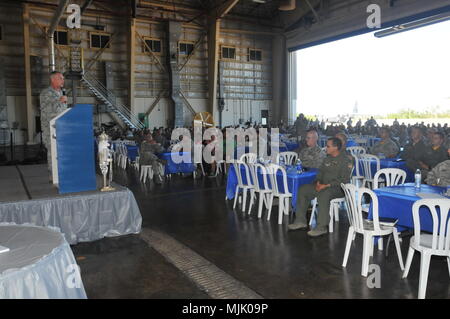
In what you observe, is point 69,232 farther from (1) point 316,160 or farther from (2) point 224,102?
(2) point 224,102

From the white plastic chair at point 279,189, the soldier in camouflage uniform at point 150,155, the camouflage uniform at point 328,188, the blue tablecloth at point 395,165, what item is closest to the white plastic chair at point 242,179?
the white plastic chair at point 279,189

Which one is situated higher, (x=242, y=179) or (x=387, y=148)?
(x=387, y=148)

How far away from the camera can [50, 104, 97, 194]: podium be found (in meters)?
4.19

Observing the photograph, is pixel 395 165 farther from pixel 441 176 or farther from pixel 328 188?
pixel 328 188

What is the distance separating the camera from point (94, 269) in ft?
11.7

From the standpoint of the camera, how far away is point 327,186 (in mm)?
4562

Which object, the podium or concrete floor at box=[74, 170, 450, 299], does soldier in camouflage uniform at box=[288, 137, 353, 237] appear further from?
the podium

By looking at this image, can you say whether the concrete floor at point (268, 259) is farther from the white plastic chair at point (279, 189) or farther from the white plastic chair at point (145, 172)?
the white plastic chair at point (145, 172)

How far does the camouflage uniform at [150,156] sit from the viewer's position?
862cm

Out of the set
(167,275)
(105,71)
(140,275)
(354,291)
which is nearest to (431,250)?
(354,291)

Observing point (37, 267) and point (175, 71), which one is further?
point (175, 71)

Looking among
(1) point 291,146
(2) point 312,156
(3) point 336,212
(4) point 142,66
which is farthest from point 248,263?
(4) point 142,66

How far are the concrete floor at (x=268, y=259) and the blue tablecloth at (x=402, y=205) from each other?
436 mm

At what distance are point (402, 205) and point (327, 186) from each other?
1.16 metres
